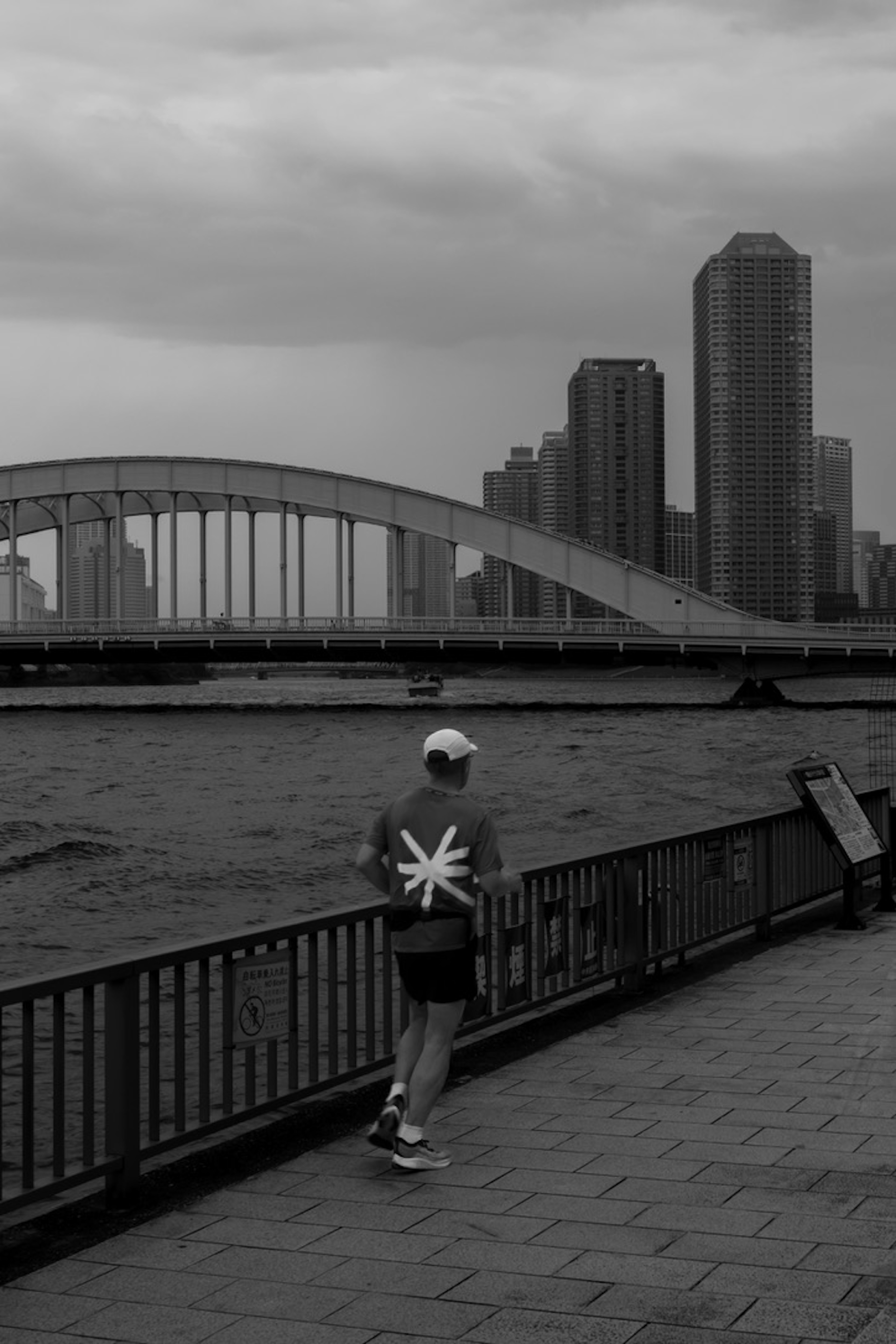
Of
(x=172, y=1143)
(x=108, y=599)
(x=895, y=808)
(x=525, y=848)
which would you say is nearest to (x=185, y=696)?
(x=108, y=599)

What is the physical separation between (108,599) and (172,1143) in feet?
338

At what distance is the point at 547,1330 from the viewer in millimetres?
4629

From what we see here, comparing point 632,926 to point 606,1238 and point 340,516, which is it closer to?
point 606,1238

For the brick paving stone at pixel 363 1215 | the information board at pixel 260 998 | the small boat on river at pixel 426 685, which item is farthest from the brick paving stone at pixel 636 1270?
the small boat on river at pixel 426 685

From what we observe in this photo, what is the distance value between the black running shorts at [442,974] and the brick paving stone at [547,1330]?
1.68 metres

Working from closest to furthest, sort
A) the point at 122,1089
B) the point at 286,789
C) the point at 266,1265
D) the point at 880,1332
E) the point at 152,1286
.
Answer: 1. the point at 880,1332
2. the point at 152,1286
3. the point at 266,1265
4. the point at 122,1089
5. the point at 286,789

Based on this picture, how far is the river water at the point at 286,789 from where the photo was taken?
25.7 meters

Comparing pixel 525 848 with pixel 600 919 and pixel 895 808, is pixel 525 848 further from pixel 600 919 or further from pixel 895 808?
pixel 600 919

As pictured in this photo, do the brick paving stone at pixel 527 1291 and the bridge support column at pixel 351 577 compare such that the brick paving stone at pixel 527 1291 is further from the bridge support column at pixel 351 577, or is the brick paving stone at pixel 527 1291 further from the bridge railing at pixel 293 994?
the bridge support column at pixel 351 577

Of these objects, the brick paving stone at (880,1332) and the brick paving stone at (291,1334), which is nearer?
the brick paving stone at (880,1332)

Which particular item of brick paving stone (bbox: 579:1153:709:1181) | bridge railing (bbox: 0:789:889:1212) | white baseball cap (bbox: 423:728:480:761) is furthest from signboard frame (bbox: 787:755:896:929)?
white baseball cap (bbox: 423:728:480:761)

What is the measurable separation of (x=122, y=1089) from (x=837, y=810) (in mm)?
8242

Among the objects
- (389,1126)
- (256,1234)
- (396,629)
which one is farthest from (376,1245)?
(396,629)

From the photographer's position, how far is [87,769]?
54.7 metres
